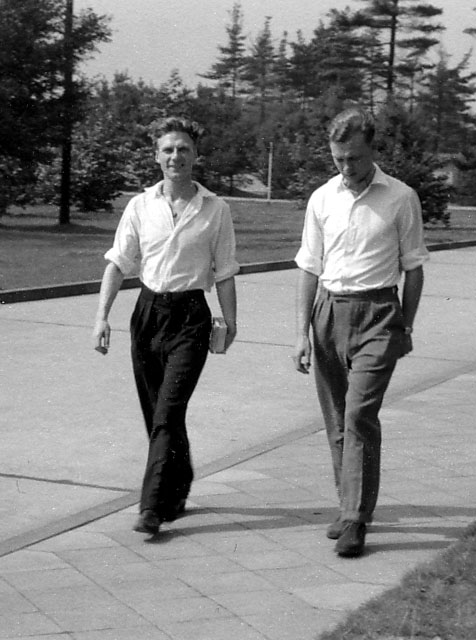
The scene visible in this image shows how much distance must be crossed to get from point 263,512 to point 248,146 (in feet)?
210

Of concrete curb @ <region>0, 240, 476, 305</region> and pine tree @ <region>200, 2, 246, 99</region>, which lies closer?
concrete curb @ <region>0, 240, 476, 305</region>

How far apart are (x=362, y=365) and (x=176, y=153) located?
115 centimetres

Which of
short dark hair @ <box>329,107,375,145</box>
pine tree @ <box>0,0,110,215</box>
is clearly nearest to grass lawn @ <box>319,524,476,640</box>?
short dark hair @ <box>329,107,375,145</box>

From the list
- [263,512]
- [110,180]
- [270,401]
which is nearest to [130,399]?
[270,401]

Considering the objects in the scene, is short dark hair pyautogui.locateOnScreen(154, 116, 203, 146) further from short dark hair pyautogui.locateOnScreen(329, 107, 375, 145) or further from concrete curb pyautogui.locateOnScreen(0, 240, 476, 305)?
concrete curb pyautogui.locateOnScreen(0, 240, 476, 305)

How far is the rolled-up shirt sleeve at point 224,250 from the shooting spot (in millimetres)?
5672

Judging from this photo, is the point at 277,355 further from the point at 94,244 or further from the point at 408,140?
the point at 408,140

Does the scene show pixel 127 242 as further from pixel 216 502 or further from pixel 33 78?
pixel 33 78

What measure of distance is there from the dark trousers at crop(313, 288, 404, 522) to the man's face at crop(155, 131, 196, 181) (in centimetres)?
79

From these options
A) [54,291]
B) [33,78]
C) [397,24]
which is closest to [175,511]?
[54,291]

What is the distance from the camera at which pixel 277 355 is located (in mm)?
11398

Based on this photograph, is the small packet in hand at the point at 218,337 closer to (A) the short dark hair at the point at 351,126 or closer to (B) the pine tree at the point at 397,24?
(A) the short dark hair at the point at 351,126

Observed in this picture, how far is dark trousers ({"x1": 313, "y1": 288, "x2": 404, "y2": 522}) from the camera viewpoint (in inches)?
209

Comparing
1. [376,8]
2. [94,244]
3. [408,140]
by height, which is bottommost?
[94,244]
